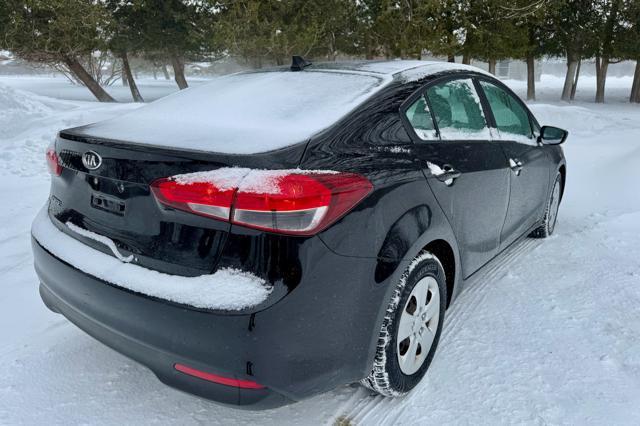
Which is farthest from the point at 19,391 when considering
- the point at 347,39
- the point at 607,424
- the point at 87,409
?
the point at 347,39

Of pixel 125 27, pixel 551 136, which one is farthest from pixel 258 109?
pixel 125 27

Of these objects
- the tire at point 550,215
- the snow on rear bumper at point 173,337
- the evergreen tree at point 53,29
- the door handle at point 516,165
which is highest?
the evergreen tree at point 53,29

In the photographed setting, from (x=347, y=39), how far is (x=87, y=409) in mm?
22340

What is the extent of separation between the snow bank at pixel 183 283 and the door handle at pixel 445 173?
1.08 m

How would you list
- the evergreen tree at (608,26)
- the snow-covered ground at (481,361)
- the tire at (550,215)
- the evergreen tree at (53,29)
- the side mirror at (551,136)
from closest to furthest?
the snow-covered ground at (481,361), the side mirror at (551,136), the tire at (550,215), the evergreen tree at (53,29), the evergreen tree at (608,26)

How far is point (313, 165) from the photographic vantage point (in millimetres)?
1840

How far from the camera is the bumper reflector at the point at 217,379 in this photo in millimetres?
1760

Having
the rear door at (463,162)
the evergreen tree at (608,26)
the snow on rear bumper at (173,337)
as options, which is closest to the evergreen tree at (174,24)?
the evergreen tree at (608,26)

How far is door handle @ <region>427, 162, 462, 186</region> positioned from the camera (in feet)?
7.83

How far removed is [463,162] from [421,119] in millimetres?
359

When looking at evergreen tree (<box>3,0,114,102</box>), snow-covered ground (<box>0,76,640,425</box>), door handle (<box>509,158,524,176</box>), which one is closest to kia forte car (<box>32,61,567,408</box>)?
snow-covered ground (<box>0,76,640,425</box>)

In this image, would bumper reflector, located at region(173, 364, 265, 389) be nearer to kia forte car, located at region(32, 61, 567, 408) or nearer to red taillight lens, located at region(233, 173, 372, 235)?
kia forte car, located at region(32, 61, 567, 408)

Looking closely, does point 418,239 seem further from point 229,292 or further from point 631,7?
point 631,7

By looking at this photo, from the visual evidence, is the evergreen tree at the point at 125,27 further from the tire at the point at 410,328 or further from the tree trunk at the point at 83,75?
the tire at the point at 410,328
